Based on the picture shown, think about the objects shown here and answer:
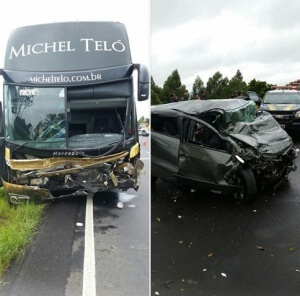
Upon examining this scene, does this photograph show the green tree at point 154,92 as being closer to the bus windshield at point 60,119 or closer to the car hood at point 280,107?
the bus windshield at point 60,119

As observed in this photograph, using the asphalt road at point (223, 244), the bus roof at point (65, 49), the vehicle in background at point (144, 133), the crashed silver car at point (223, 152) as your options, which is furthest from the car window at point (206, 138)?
the bus roof at point (65, 49)

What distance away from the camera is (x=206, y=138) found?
11.7ft

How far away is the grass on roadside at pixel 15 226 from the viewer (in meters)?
1.07

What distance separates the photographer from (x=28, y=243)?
1086 millimetres

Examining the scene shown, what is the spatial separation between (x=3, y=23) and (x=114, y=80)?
1.20ft

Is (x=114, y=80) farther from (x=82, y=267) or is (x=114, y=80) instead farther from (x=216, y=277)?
(x=216, y=277)

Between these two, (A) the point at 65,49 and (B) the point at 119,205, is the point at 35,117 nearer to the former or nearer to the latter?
(A) the point at 65,49

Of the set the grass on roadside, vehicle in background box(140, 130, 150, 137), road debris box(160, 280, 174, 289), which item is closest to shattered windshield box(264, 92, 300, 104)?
road debris box(160, 280, 174, 289)

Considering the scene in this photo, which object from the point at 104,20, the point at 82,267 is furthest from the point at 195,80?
the point at 82,267

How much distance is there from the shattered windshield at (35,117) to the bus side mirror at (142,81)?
217mm

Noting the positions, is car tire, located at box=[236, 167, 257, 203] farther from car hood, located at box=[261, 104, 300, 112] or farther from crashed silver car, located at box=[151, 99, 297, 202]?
car hood, located at box=[261, 104, 300, 112]

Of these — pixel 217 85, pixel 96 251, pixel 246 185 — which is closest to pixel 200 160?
pixel 246 185

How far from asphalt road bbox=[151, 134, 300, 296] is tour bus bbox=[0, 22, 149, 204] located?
112cm

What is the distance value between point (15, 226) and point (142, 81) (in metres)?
0.56
